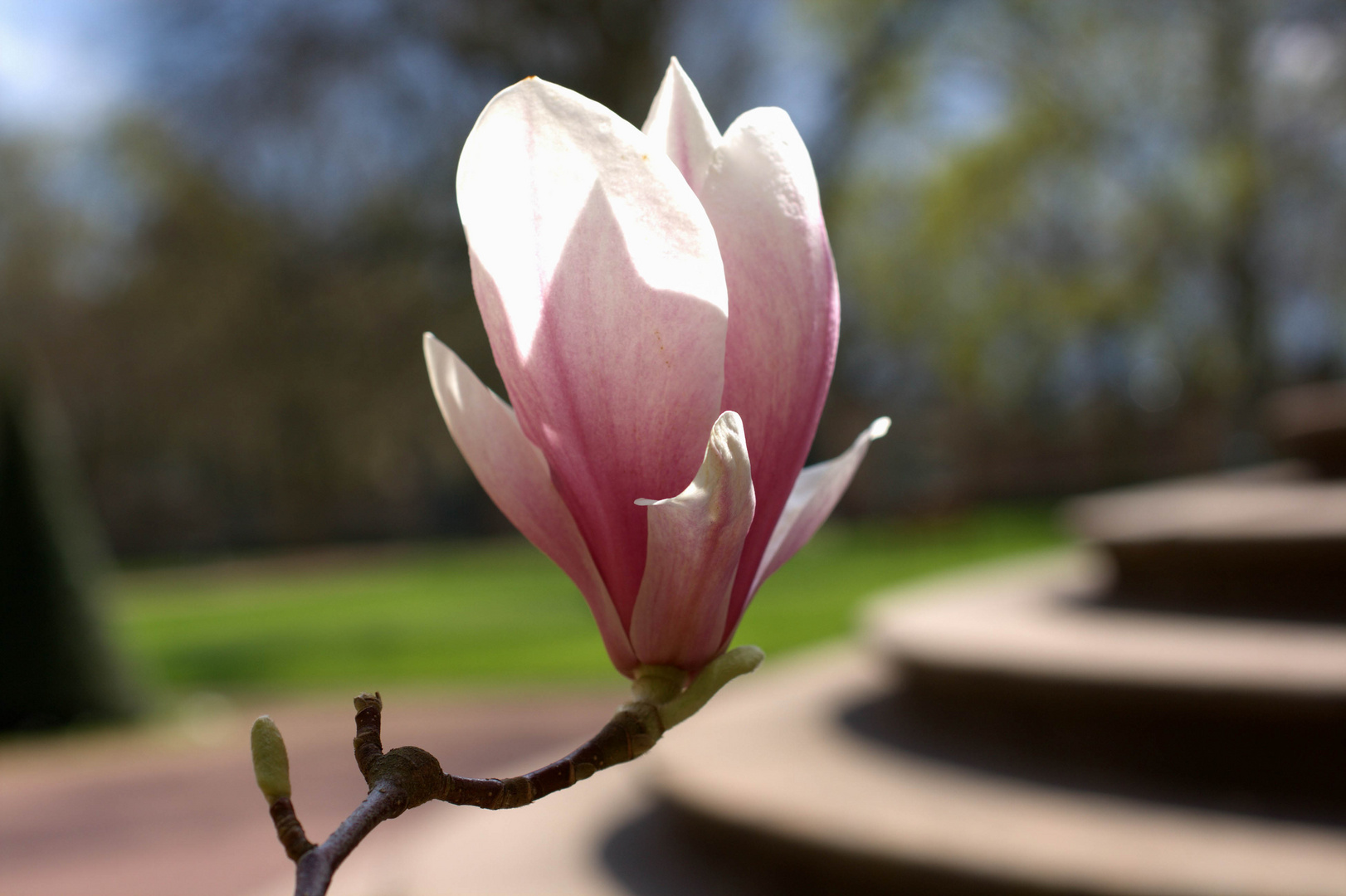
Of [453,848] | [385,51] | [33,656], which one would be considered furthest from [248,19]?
[453,848]

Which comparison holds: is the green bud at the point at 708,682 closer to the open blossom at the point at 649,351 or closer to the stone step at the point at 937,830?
the open blossom at the point at 649,351

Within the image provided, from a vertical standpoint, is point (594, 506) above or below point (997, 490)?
below

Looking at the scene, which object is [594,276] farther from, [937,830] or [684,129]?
[937,830]

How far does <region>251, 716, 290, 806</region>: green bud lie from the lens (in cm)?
39

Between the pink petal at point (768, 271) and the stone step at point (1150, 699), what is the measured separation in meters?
2.92

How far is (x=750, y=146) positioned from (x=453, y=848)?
11.8ft

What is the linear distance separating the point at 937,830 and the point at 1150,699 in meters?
0.80

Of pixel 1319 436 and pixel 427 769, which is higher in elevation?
pixel 1319 436

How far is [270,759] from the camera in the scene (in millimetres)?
393

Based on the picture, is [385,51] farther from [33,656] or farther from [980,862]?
[980,862]

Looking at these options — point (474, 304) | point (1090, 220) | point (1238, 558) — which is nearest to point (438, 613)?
point (474, 304)

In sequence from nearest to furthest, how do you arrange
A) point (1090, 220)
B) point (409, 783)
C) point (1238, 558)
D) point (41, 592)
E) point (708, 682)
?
1. point (409, 783)
2. point (708, 682)
3. point (1238, 558)
4. point (41, 592)
5. point (1090, 220)

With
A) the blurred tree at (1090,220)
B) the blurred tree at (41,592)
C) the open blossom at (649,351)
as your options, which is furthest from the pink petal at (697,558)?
the blurred tree at (1090,220)

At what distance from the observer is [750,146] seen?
501mm
